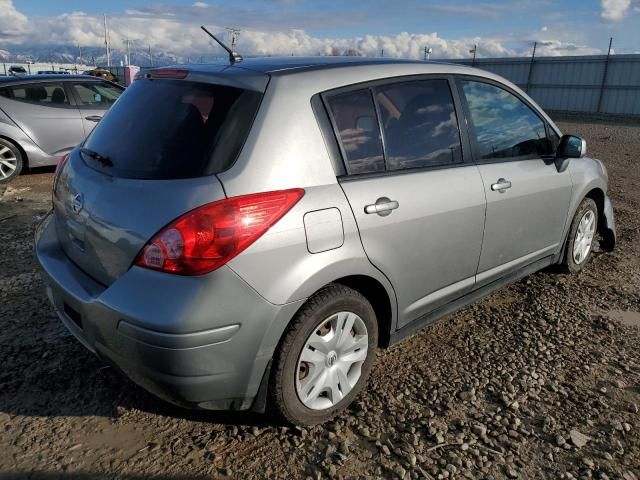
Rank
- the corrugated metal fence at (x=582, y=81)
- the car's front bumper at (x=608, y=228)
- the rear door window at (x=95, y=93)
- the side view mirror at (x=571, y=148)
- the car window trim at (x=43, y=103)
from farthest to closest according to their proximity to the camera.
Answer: the corrugated metal fence at (x=582, y=81) → the rear door window at (x=95, y=93) → the car window trim at (x=43, y=103) → the car's front bumper at (x=608, y=228) → the side view mirror at (x=571, y=148)

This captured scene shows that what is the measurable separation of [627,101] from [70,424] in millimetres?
24791

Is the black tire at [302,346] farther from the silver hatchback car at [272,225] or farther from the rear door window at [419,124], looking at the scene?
the rear door window at [419,124]

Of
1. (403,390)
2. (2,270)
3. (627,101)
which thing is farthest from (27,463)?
(627,101)

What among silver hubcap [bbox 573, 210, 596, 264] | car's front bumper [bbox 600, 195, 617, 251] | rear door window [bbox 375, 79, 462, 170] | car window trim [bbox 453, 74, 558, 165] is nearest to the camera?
rear door window [bbox 375, 79, 462, 170]

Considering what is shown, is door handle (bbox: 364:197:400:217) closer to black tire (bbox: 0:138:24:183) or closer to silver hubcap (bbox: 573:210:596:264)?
silver hubcap (bbox: 573:210:596:264)

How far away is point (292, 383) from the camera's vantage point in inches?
90.0

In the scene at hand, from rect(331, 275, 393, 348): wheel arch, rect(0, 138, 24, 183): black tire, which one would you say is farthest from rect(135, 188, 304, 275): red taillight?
rect(0, 138, 24, 183): black tire

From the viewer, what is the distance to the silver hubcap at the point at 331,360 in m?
2.36

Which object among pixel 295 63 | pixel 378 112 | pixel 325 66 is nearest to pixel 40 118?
pixel 295 63

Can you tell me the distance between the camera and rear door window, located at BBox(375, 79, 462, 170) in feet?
8.76

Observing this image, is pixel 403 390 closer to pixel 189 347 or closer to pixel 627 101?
pixel 189 347

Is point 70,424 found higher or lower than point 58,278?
lower

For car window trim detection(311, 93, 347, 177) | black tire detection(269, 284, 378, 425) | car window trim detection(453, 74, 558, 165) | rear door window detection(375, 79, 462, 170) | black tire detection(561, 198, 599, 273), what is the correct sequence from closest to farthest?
black tire detection(269, 284, 378, 425), car window trim detection(311, 93, 347, 177), rear door window detection(375, 79, 462, 170), car window trim detection(453, 74, 558, 165), black tire detection(561, 198, 599, 273)

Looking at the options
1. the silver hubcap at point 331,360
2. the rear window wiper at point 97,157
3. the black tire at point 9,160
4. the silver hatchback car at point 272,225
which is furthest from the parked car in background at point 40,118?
the silver hubcap at point 331,360
